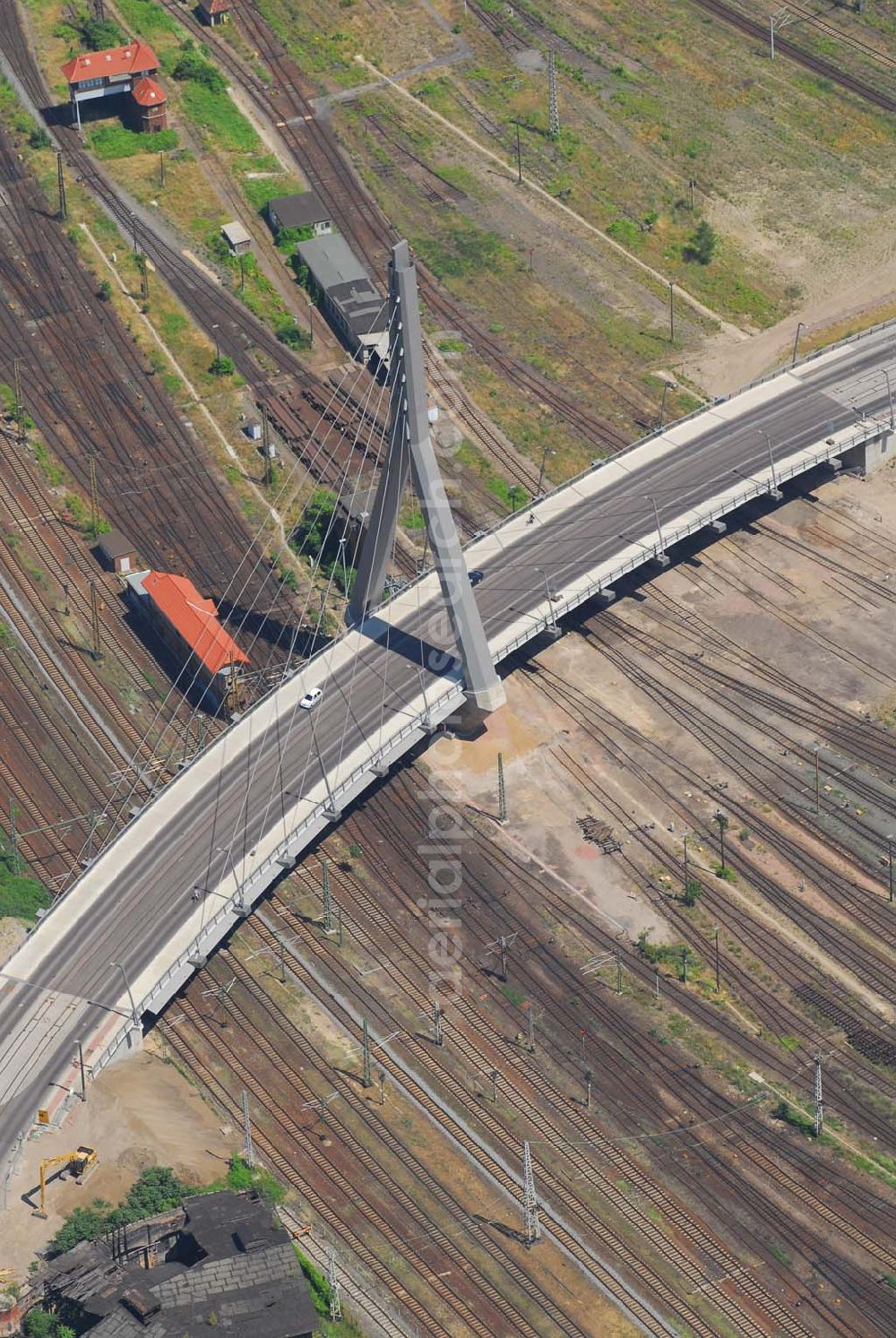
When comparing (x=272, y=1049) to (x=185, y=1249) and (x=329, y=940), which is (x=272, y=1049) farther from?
(x=185, y=1249)

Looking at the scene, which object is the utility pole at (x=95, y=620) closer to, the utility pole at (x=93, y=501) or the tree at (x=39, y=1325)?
the utility pole at (x=93, y=501)

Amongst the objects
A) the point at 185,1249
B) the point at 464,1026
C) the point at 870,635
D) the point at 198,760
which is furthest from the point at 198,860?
the point at 870,635

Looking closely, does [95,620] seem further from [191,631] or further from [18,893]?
[18,893]

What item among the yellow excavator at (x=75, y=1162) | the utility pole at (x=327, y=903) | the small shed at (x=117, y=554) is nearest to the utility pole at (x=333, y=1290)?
the yellow excavator at (x=75, y=1162)

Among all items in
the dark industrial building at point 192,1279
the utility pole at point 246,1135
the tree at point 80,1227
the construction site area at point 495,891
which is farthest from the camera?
the utility pole at point 246,1135

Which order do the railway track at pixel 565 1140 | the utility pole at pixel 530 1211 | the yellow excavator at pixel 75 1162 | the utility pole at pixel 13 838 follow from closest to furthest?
the railway track at pixel 565 1140 → the utility pole at pixel 530 1211 → the yellow excavator at pixel 75 1162 → the utility pole at pixel 13 838

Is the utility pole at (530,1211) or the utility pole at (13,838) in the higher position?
the utility pole at (13,838)
